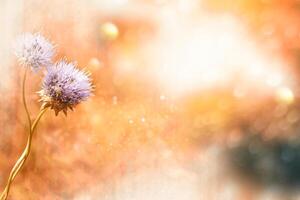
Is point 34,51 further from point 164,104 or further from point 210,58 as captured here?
point 210,58

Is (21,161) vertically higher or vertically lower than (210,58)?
lower

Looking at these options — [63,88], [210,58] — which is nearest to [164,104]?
[210,58]

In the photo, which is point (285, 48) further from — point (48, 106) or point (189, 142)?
point (48, 106)

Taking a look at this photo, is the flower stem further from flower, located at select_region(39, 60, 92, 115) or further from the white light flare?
the white light flare

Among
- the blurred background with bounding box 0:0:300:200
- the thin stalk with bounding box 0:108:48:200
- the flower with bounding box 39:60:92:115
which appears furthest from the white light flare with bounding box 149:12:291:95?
the thin stalk with bounding box 0:108:48:200

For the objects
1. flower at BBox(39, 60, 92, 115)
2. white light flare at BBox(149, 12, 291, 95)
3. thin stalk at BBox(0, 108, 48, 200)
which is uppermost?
white light flare at BBox(149, 12, 291, 95)

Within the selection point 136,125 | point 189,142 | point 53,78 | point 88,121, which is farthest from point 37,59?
point 189,142

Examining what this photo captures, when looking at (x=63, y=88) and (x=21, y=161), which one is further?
(x=21, y=161)

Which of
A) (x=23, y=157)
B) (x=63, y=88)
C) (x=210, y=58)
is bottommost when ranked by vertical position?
(x=23, y=157)
